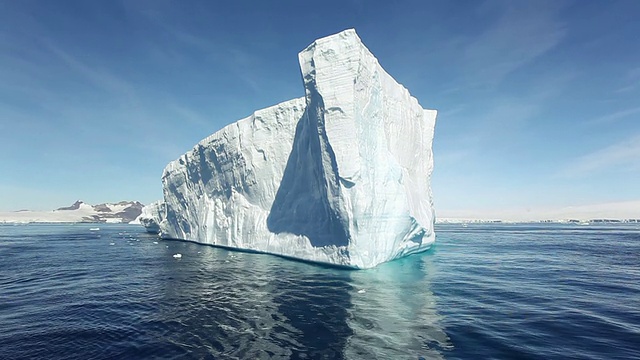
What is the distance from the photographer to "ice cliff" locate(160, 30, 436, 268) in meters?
18.4

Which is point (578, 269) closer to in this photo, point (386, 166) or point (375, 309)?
point (386, 166)

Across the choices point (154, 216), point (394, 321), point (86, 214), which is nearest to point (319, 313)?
point (394, 321)

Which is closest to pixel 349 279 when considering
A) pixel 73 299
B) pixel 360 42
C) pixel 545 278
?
pixel 545 278

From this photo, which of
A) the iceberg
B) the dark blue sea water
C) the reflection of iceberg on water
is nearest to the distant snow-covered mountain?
the iceberg

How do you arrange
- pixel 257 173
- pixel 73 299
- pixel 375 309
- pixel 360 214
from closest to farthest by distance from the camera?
1. pixel 375 309
2. pixel 73 299
3. pixel 360 214
4. pixel 257 173

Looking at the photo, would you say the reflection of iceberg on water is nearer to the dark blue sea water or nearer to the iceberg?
the dark blue sea water

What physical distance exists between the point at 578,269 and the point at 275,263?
18.8 meters

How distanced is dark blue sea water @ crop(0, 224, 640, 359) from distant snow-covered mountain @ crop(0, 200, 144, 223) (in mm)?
153776

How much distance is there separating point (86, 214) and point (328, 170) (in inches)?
6943

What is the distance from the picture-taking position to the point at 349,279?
53.6 ft

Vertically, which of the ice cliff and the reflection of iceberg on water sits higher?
the ice cliff

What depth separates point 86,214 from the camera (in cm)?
15362

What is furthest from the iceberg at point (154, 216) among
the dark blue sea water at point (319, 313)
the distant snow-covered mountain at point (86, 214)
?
the distant snow-covered mountain at point (86, 214)

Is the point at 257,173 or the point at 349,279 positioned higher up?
the point at 257,173
